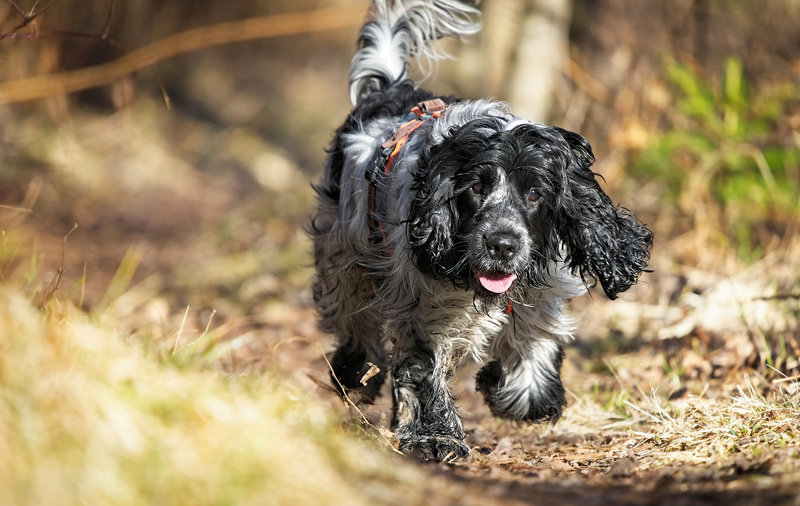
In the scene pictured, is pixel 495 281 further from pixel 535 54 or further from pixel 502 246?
pixel 535 54

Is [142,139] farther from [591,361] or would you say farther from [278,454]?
[278,454]

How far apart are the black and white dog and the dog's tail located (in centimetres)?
46

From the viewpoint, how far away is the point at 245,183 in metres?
10.9

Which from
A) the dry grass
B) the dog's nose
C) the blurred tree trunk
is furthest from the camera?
the blurred tree trunk

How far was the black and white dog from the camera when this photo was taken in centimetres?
388

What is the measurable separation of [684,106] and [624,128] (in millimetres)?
586

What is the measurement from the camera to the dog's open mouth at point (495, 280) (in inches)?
151

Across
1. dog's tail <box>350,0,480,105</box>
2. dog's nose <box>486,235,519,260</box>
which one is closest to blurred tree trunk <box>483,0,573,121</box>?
dog's tail <box>350,0,480,105</box>

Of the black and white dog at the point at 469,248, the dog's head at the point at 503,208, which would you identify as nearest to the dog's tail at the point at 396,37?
the black and white dog at the point at 469,248

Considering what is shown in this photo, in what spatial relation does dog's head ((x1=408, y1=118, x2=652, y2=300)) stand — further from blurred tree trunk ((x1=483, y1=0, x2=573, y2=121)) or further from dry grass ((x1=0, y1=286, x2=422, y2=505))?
blurred tree trunk ((x1=483, y1=0, x2=573, y2=121))

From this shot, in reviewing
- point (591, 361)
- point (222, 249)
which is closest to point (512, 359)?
point (591, 361)

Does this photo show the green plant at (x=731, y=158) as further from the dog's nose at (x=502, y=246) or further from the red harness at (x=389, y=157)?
the dog's nose at (x=502, y=246)

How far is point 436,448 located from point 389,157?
136cm

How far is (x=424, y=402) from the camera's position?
4059 mm
